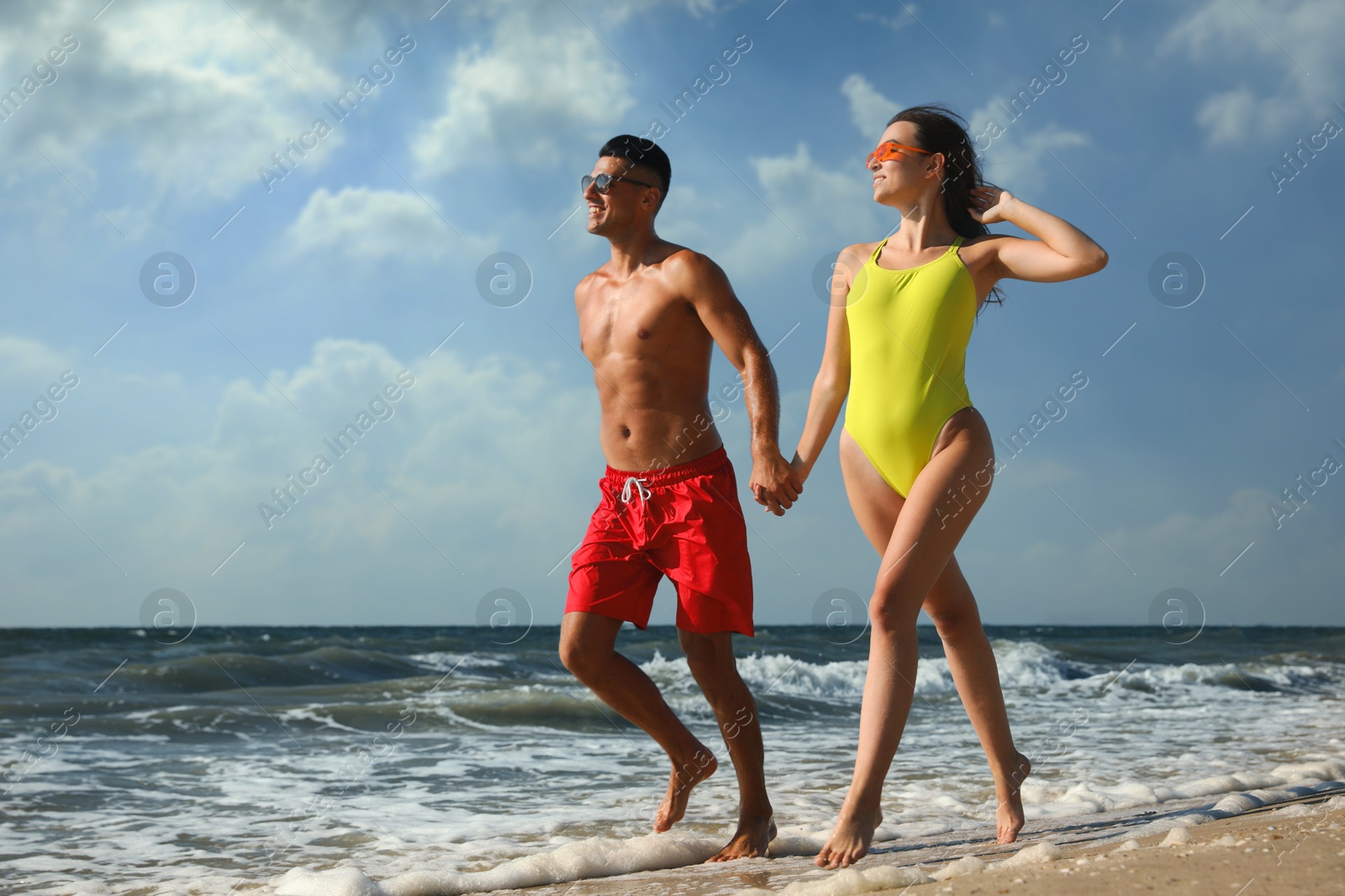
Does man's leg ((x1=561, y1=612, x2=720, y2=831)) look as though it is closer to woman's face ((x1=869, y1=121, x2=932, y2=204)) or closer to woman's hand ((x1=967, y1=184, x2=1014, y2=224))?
woman's face ((x1=869, y1=121, x2=932, y2=204))

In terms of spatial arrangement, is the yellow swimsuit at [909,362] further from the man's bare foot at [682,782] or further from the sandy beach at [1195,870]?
the man's bare foot at [682,782]

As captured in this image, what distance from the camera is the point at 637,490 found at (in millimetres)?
3420

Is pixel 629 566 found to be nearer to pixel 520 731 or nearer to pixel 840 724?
pixel 520 731

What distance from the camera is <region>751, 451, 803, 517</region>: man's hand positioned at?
3074 mm

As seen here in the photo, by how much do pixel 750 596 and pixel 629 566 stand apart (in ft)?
1.38

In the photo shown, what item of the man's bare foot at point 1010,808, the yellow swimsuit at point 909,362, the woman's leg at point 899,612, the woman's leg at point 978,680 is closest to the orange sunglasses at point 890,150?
the yellow swimsuit at point 909,362

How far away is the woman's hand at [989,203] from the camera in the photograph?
3107 mm

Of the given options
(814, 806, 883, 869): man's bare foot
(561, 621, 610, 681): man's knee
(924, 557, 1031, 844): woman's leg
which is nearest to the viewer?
(814, 806, 883, 869): man's bare foot

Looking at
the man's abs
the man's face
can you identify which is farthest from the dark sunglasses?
the man's abs

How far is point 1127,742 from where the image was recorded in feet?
22.4

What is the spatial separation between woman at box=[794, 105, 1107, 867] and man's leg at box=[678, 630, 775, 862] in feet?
1.49

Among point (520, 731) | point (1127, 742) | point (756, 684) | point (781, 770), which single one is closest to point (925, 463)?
point (781, 770)

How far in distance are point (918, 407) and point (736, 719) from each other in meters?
1.18

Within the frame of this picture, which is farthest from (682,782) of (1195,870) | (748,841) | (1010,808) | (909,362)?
(1195,870)
